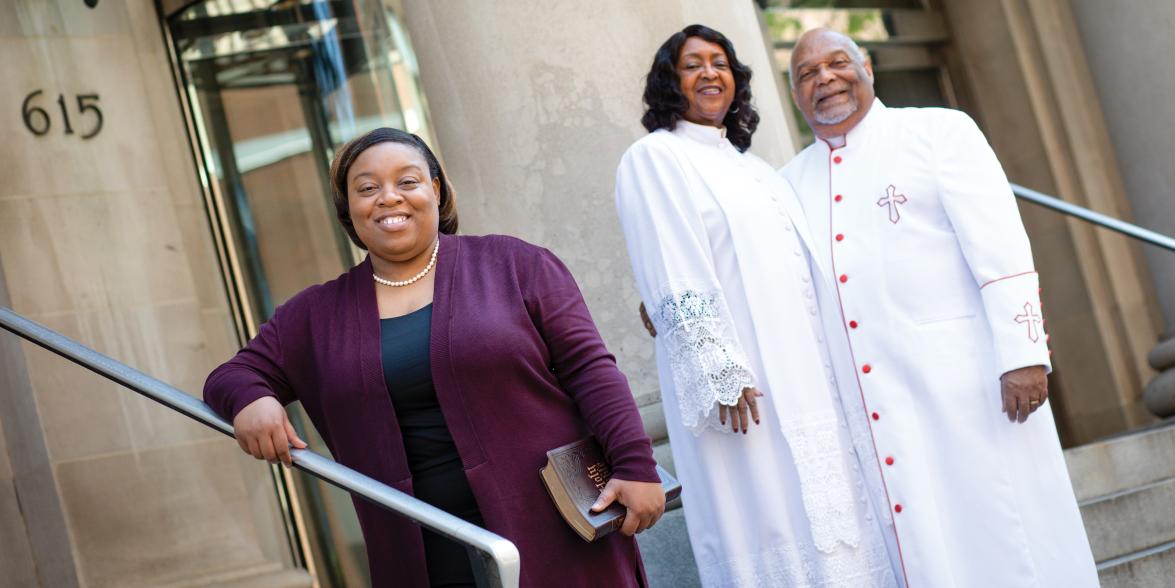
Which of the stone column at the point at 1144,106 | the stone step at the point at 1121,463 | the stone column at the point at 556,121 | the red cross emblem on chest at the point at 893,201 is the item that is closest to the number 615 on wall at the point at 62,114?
the stone column at the point at 556,121

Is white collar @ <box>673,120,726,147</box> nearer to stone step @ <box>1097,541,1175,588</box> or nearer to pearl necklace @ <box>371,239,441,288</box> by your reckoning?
pearl necklace @ <box>371,239,441,288</box>

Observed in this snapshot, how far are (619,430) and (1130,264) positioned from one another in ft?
22.1

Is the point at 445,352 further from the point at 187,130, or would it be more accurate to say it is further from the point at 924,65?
the point at 924,65

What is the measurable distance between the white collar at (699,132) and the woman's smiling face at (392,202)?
4.31 ft

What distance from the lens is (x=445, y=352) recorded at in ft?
9.21

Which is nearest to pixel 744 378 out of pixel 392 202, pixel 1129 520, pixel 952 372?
pixel 952 372

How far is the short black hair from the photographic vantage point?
3061mm

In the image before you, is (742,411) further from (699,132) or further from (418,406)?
(418,406)

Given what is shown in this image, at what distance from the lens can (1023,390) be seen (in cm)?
367

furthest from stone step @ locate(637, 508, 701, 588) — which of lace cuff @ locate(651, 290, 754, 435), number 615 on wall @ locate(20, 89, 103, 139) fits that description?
number 615 on wall @ locate(20, 89, 103, 139)

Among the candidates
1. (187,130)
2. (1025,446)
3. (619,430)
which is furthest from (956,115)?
(187,130)

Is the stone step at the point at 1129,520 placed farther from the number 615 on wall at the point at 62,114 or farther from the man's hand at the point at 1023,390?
the number 615 on wall at the point at 62,114

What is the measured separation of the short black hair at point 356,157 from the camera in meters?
3.06

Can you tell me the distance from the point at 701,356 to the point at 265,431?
1331 mm
